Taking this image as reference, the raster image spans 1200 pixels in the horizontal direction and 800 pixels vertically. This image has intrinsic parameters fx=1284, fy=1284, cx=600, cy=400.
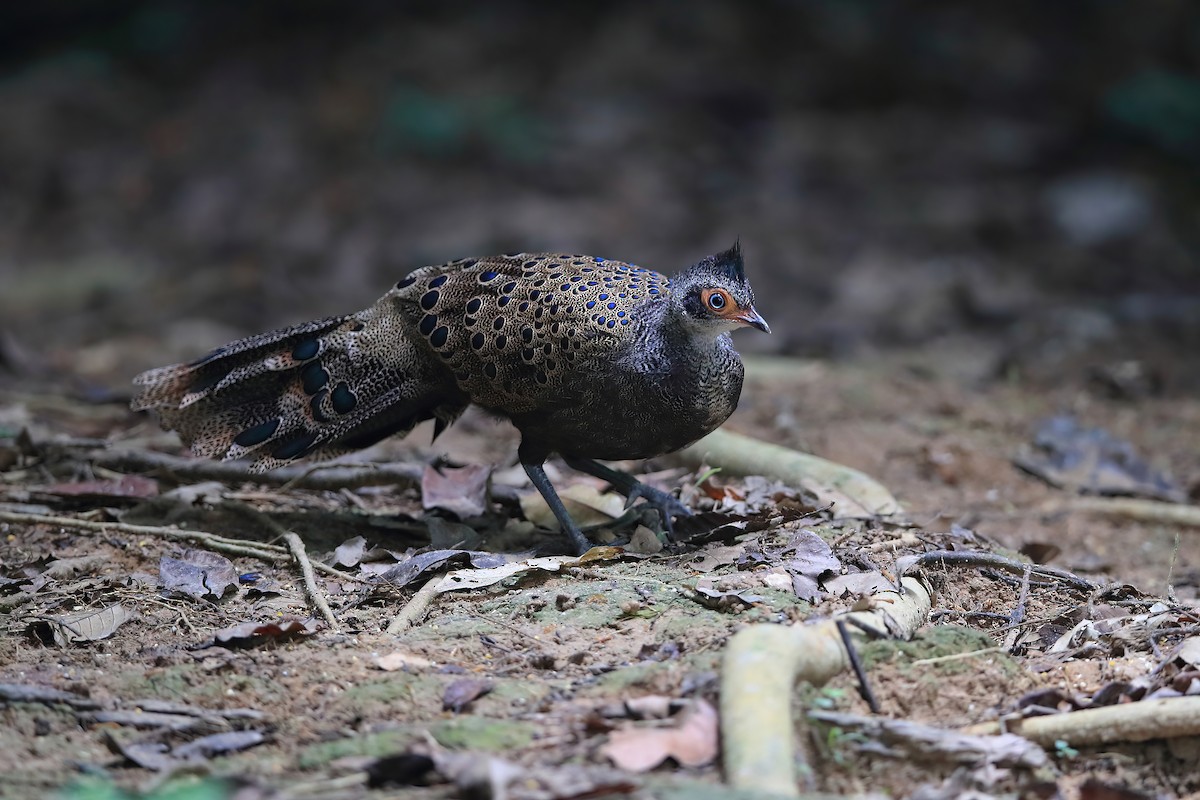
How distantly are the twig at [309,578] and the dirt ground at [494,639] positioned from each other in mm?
46

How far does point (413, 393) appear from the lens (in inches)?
199

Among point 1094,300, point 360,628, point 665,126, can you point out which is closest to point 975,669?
point 360,628

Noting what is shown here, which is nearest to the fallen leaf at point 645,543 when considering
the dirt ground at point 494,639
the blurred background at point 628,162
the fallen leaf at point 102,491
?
the dirt ground at point 494,639

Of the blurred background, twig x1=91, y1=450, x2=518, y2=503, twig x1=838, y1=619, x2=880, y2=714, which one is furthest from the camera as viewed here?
the blurred background

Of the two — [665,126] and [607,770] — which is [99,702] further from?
[665,126]

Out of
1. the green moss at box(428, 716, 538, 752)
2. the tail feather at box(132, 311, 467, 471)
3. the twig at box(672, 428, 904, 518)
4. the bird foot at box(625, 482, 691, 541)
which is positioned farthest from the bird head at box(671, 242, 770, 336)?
the green moss at box(428, 716, 538, 752)

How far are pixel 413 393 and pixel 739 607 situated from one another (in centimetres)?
176

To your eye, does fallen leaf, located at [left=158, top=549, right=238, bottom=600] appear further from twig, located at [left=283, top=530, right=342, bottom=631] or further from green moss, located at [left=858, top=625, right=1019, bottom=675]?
green moss, located at [left=858, top=625, right=1019, bottom=675]

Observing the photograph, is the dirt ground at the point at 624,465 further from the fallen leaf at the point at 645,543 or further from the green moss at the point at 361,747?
the fallen leaf at the point at 645,543

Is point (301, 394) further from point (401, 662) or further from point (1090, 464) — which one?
point (1090, 464)

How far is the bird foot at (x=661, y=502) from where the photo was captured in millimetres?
4969

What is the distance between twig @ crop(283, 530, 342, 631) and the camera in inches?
161

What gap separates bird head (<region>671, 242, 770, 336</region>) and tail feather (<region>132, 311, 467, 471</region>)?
107 cm

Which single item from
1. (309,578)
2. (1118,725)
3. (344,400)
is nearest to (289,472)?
(344,400)
